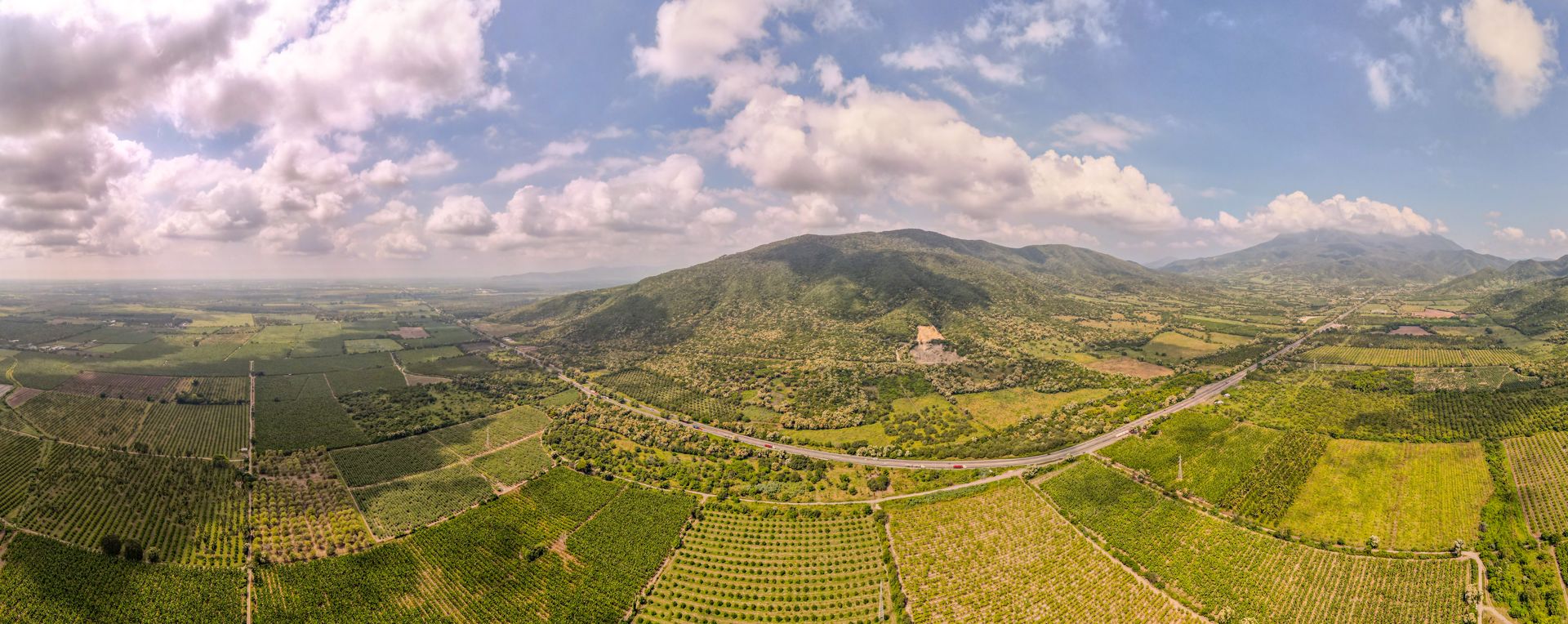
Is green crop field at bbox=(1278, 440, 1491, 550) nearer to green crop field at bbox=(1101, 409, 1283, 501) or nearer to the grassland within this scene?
green crop field at bbox=(1101, 409, 1283, 501)

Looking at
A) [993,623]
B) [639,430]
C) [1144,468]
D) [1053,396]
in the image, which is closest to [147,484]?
[639,430]

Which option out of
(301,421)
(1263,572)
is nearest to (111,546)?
(301,421)

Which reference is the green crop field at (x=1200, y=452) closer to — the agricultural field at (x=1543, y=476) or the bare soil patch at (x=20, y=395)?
the agricultural field at (x=1543, y=476)

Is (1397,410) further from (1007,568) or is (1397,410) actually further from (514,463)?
(514,463)

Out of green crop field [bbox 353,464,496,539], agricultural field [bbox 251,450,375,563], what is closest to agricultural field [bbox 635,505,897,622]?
green crop field [bbox 353,464,496,539]

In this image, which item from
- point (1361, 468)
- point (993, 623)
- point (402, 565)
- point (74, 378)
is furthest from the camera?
point (74, 378)

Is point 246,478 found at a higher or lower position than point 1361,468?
lower

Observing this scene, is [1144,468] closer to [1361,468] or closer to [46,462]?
[1361,468]
